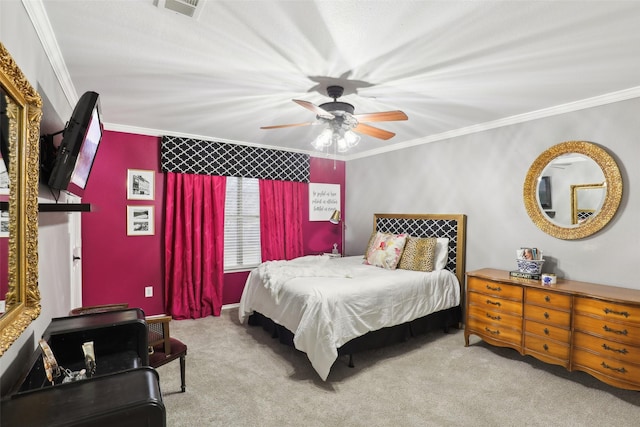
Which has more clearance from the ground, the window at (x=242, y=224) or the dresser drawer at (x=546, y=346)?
the window at (x=242, y=224)

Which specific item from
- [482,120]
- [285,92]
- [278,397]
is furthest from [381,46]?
[278,397]

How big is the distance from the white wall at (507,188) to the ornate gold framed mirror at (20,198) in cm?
389

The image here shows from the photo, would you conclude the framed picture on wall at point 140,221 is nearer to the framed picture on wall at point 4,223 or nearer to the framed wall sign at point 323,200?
the framed wall sign at point 323,200

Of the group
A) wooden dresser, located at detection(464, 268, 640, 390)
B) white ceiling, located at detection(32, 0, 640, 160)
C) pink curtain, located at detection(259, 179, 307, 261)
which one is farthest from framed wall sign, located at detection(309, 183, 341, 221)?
A: wooden dresser, located at detection(464, 268, 640, 390)

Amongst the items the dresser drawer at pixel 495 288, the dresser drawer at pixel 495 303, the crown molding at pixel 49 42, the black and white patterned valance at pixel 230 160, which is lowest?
the dresser drawer at pixel 495 303

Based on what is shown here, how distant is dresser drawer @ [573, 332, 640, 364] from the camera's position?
7.59 ft

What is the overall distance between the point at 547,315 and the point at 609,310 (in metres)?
0.43

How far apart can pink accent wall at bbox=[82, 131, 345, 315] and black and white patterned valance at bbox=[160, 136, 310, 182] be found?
0.21 m

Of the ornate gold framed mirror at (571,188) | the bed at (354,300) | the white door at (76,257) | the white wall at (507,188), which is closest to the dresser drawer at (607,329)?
the white wall at (507,188)

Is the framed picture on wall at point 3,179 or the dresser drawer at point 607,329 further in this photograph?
the dresser drawer at point 607,329

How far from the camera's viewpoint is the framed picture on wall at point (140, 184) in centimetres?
396

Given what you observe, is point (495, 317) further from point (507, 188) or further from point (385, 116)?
point (385, 116)

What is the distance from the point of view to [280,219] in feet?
16.2

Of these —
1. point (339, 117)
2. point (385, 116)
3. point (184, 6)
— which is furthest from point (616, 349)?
point (184, 6)
